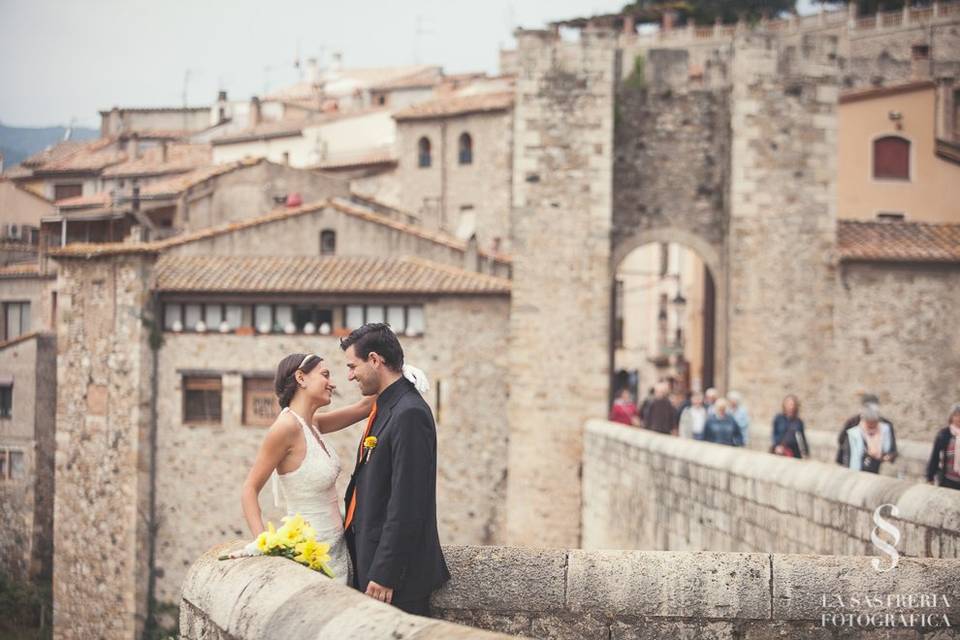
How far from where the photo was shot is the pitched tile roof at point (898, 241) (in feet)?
87.6

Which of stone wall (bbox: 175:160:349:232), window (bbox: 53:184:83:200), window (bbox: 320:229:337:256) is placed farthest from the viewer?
window (bbox: 53:184:83:200)

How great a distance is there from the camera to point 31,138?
213 ft

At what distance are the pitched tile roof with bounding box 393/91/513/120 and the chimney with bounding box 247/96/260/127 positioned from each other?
1113 cm

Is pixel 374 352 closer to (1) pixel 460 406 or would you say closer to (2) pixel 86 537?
(1) pixel 460 406

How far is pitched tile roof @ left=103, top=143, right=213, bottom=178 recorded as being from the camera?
51156 mm

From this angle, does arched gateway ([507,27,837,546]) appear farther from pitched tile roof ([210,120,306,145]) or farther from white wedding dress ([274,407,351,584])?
pitched tile roof ([210,120,306,145])

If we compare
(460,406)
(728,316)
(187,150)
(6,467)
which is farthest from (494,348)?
(187,150)

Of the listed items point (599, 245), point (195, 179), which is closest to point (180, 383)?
point (599, 245)

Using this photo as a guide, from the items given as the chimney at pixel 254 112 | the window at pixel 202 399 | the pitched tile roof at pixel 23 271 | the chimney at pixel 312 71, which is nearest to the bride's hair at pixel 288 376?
the window at pixel 202 399

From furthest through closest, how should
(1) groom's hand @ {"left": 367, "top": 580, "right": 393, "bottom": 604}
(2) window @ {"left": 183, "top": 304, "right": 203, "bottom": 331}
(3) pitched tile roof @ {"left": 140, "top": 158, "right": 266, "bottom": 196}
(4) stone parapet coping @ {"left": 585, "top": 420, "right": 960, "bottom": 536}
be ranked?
(3) pitched tile roof @ {"left": 140, "top": 158, "right": 266, "bottom": 196} → (2) window @ {"left": 183, "top": 304, "right": 203, "bottom": 331} → (4) stone parapet coping @ {"left": 585, "top": 420, "right": 960, "bottom": 536} → (1) groom's hand @ {"left": 367, "top": 580, "right": 393, "bottom": 604}

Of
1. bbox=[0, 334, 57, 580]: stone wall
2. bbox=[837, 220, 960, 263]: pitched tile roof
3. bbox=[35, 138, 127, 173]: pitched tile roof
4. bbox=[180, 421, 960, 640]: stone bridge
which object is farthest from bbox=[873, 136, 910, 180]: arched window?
bbox=[35, 138, 127, 173]: pitched tile roof

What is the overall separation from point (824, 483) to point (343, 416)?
193 inches

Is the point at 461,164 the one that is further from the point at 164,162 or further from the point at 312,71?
the point at 312,71

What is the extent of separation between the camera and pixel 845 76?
57.7 meters
